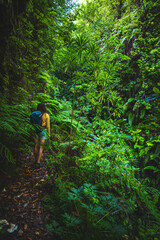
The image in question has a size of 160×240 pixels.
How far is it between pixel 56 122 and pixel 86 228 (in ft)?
12.1

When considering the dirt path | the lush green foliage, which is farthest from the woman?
the dirt path

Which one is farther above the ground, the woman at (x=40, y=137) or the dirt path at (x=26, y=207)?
the woman at (x=40, y=137)

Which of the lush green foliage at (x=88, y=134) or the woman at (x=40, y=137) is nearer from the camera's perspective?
the lush green foliage at (x=88, y=134)

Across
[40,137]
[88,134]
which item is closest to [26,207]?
[40,137]

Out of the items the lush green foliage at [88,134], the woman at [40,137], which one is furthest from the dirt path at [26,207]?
the woman at [40,137]

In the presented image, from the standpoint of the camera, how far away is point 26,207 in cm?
168

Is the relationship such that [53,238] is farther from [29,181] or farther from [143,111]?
[143,111]

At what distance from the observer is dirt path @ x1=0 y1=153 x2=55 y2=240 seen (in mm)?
1345

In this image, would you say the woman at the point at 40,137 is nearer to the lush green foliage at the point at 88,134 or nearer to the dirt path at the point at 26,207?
the lush green foliage at the point at 88,134

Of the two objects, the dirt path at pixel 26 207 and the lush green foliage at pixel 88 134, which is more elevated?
the lush green foliage at pixel 88 134

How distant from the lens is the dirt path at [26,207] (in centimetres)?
134

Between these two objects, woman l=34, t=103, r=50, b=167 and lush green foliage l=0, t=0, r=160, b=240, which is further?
woman l=34, t=103, r=50, b=167

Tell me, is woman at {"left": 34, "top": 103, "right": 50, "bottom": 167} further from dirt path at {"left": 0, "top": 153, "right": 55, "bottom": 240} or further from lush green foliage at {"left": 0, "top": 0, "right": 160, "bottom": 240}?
dirt path at {"left": 0, "top": 153, "right": 55, "bottom": 240}

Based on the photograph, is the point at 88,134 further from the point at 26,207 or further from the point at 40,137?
the point at 26,207
